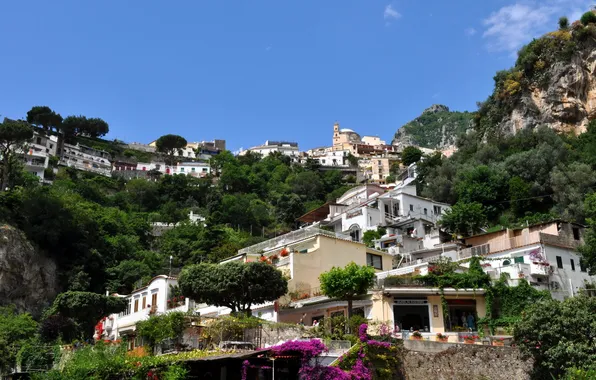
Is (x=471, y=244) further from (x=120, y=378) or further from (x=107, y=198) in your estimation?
(x=107, y=198)

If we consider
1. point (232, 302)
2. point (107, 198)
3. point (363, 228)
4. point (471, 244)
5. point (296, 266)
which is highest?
point (107, 198)

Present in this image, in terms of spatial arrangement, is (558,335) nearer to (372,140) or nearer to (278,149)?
(278,149)

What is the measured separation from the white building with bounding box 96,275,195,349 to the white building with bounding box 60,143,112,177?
69.7 meters

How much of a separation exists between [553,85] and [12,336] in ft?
201

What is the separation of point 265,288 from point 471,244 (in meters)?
18.3

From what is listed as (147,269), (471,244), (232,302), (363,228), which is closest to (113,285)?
(147,269)

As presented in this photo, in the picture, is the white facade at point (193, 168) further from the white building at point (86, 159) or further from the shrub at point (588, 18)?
the shrub at point (588, 18)

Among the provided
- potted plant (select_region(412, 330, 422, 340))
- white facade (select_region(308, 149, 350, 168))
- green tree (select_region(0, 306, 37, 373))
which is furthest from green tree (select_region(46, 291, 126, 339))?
white facade (select_region(308, 149, 350, 168))

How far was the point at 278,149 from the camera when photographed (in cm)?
14238

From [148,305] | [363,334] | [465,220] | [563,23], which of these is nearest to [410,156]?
Answer: [563,23]

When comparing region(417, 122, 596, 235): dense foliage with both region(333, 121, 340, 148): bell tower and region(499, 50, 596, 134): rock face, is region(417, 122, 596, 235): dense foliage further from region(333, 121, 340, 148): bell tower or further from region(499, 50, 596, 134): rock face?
region(333, 121, 340, 148): bell tower

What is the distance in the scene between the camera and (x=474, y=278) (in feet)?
104

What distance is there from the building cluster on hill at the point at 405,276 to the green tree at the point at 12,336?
229 inches

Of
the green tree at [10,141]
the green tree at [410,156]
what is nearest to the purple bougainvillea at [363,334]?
the green tree at [10,141]
